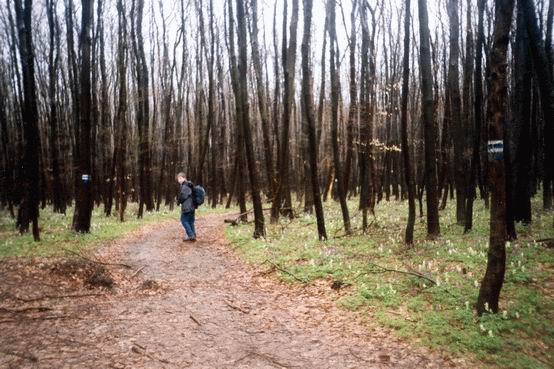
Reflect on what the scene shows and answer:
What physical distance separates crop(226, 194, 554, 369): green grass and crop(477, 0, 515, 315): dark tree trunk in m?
0.40

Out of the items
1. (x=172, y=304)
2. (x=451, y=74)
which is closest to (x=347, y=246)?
(x=172, y=304)

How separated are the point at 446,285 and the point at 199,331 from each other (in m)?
4.33

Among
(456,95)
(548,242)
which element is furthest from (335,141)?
(548,242)

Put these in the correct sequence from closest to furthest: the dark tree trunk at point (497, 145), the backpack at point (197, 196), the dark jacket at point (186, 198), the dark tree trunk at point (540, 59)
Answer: the dark tree trunk at point (497, 145)
the dark tree trunk at point (540, 59)
the dark jacket at point (186, 198)
the backpack at point (197, 196)

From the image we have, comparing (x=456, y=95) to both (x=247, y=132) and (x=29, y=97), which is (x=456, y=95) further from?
(x=29, y=97)

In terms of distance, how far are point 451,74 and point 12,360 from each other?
12.3 m

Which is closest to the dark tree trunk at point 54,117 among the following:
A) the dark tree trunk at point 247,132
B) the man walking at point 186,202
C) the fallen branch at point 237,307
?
the man walking at point 186,202

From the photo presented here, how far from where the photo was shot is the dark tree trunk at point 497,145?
5.39 meters

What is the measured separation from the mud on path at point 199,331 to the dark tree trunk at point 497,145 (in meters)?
1.53

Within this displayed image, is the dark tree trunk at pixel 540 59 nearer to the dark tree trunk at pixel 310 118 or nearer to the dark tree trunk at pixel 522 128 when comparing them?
the dark tree trunk at pixel 522 128

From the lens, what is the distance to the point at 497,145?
5.37m

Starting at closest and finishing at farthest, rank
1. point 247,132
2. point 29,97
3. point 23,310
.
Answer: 1. point 23,310
2. point 29,97
3. point 247,132

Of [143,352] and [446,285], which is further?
[446,285]

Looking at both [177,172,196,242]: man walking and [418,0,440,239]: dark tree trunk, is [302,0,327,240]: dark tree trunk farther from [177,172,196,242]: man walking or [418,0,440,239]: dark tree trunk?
[177,172,196,242]: man walking
